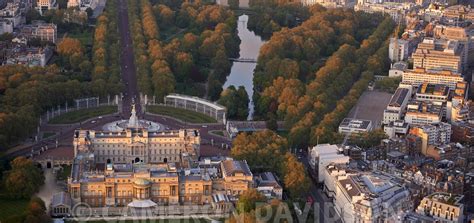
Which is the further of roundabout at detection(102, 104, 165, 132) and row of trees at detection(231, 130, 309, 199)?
roundabout at detection(102, 104, 165, 132)

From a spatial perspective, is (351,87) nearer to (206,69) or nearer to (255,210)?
(206,69)

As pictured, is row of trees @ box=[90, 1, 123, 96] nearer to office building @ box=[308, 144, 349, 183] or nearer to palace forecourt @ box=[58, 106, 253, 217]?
palace forecourt @ box=[58, 106, 253, 217]

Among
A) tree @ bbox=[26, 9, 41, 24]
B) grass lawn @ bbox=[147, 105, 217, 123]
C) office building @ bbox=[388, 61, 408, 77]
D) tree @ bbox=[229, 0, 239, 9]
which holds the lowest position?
grass lawn @ bbox=[147, 105, 217, 123]

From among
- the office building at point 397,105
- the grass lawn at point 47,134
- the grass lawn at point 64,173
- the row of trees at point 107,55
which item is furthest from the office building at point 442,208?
the row of trees at point 107,55

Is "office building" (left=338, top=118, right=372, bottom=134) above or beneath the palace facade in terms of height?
above

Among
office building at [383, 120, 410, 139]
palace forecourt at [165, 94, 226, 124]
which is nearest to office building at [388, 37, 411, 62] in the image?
office building at [383, 120, 410, 139]

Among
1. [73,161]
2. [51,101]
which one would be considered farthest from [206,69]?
[73,161]

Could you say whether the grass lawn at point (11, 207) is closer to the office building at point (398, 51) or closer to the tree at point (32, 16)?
the office building at point (398, 51)
